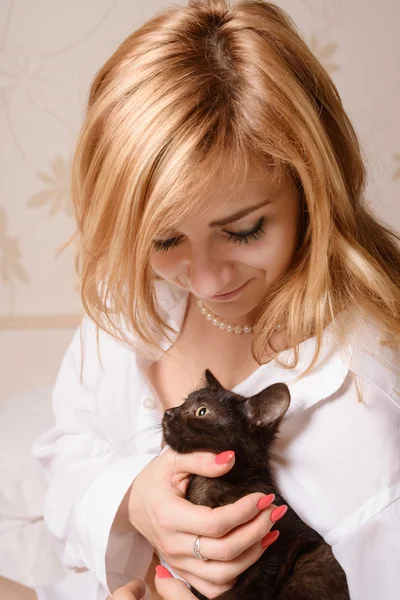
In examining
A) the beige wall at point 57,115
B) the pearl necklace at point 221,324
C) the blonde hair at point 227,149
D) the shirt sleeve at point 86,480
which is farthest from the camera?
the beige wall at point 57,115

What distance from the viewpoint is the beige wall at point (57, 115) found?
7.69ft

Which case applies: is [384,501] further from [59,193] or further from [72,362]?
[59,193]

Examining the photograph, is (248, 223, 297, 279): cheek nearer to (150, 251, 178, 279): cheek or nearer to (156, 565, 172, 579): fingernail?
(150, 251, 178, 279): cheek

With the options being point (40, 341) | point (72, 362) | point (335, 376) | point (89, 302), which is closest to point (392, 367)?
point (335, 376)

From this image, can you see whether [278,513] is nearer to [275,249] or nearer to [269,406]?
[269,406]

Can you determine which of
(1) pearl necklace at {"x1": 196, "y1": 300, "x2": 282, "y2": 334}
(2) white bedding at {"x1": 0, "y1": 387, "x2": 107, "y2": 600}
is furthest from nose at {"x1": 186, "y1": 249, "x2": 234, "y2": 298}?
(2) white bedding at {"x1": 0, "y1": 387, "x2": 107, "y2": 600}

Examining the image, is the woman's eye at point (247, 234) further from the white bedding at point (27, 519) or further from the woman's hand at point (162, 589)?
the white bedding at point (27, 519)

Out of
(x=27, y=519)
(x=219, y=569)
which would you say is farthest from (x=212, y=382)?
(x=27, y=519)

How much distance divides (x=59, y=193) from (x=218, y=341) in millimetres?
1355

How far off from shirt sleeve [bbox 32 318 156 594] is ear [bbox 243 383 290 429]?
303 millimetres

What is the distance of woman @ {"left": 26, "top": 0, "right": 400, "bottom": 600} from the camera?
47.9 inches

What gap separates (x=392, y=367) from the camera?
1.34m

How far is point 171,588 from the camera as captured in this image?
4.33 feet

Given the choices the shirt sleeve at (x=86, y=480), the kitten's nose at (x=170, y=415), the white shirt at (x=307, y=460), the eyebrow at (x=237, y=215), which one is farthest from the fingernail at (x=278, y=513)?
the eyebrow at (x=237, y=215)
